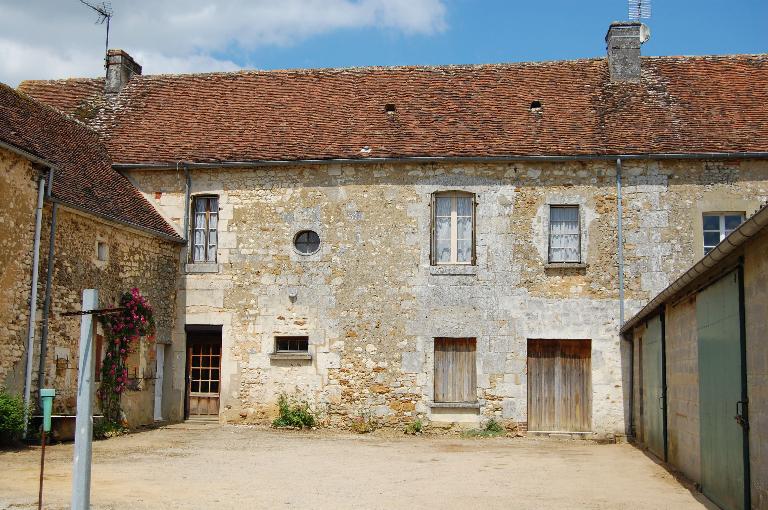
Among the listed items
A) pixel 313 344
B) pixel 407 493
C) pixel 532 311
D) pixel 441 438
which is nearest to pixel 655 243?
pixel 532 311

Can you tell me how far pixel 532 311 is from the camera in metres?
15.2

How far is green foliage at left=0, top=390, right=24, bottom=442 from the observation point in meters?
11.2

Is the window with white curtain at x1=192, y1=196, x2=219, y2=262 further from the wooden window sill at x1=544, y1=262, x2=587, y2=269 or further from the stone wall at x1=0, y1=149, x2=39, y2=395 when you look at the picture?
the wooden window sill at x1=544, y1=262, x2=587, y2=269

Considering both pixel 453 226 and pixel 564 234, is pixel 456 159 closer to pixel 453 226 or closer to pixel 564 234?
pixel 453 226

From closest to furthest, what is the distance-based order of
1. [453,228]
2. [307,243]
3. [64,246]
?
[64,246] → [453,228] → [307,243]

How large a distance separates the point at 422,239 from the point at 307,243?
223 centimetres

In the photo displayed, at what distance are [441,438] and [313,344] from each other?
9.58ft

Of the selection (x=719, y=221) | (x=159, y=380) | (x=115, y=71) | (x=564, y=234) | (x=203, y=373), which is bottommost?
(x=159, y=380)

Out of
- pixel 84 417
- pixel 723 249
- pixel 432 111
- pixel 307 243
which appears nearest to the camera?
pixel 84 417

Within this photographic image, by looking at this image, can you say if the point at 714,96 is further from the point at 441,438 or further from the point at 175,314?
the point at 175,314

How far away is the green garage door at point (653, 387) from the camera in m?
11.4

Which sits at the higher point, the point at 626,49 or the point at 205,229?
the point at 626,49

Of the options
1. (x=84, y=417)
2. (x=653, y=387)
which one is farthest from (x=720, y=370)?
(x=84, y=417)

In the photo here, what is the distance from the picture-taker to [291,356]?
15.6m
